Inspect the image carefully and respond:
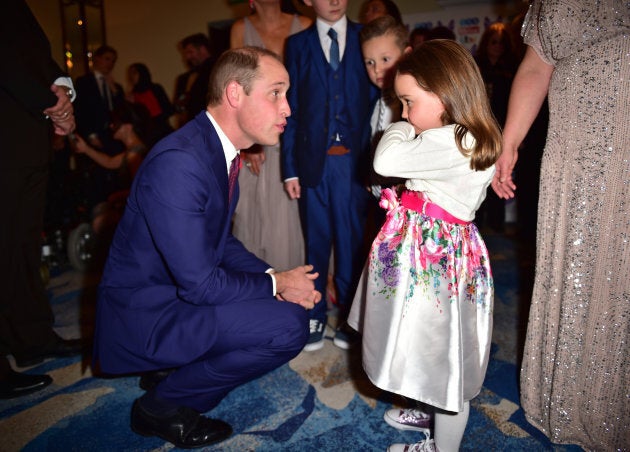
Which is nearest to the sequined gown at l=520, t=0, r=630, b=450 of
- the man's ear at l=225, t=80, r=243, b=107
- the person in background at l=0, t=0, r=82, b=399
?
the man's ear at l=225, t=80, r=243, b=107

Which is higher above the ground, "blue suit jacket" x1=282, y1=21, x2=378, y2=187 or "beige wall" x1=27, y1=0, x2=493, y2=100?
"beige wall" x1=27, y1=0, x2=493, y2=100

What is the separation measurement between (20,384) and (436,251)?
6.46 ft

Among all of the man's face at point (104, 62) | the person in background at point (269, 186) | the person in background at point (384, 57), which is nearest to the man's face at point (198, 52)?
the man's face at point (104, 62)

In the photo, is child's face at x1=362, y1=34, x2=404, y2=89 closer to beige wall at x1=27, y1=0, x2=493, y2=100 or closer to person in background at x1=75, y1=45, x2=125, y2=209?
person in background at x1=75, y1=45, x2=125, y2=209

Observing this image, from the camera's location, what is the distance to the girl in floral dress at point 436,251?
132 cm

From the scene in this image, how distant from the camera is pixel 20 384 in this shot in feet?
6.64

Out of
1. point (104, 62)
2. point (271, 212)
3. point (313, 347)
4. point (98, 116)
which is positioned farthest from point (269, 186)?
point (104, 62)

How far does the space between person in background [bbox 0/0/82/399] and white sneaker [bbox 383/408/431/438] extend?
1605 millimetres

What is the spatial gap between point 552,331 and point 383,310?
2.24ft

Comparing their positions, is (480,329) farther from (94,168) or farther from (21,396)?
(94,168)

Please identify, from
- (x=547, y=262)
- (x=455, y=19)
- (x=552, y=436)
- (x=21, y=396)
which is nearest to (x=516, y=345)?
(x=552, y=436)

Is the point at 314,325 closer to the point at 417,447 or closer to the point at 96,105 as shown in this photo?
the point at 417,447

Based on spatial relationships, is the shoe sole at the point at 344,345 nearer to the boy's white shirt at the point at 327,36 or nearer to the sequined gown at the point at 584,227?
the sequined gown at the point at 584,227

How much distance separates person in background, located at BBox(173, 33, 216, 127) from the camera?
317cm
